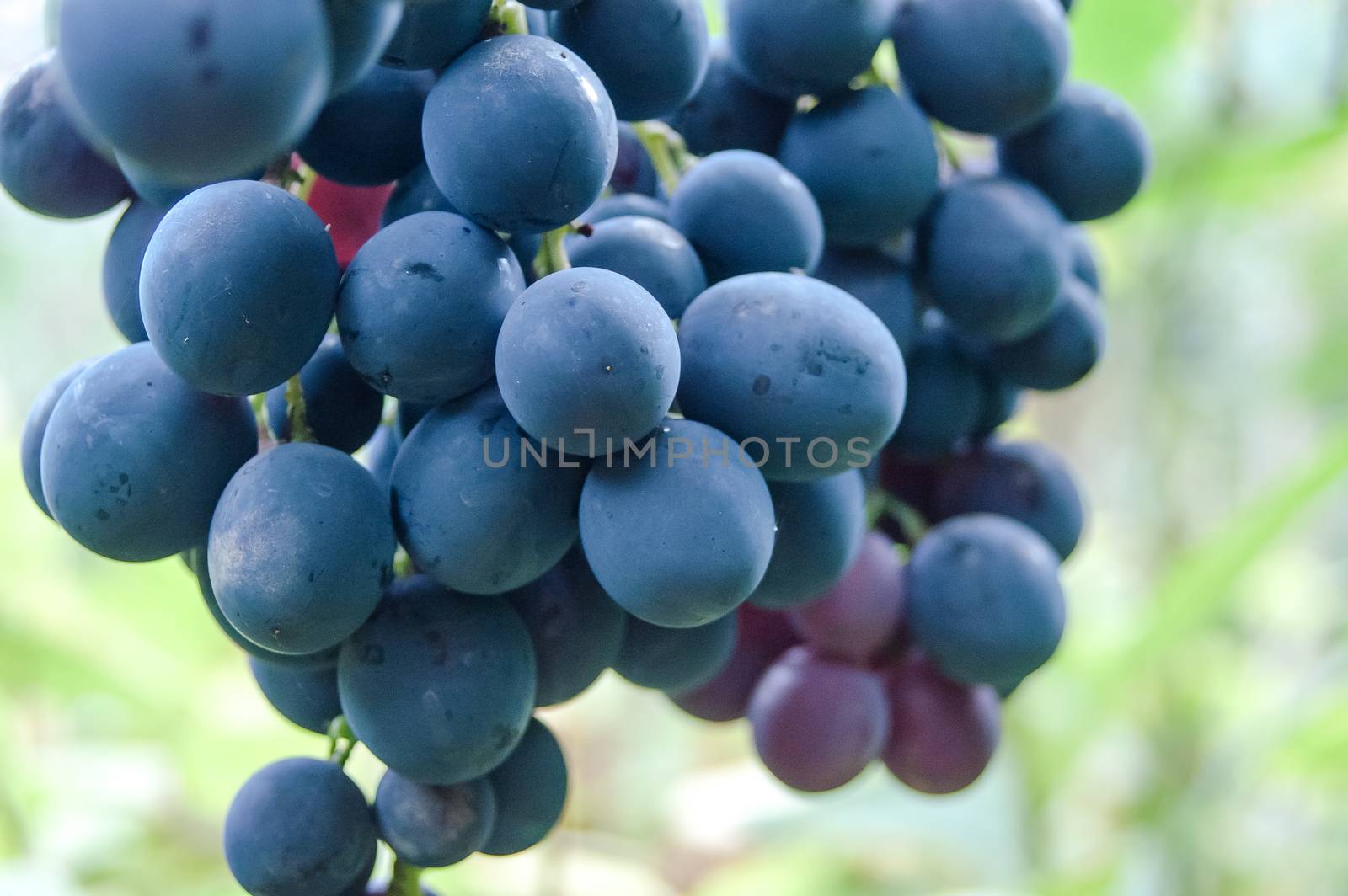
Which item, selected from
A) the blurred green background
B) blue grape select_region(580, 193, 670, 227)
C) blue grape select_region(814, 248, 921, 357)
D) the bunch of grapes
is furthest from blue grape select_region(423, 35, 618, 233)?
the blurred green background

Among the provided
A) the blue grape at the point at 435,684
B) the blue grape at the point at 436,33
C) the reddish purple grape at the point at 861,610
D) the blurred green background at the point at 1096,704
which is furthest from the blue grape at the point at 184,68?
the blurred green background at the point at 1096,704

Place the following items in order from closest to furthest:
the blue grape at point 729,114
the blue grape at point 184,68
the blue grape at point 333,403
A: the blue grape at point 184,68, the blue grape at point 333,403, the blue grape at point 729,114

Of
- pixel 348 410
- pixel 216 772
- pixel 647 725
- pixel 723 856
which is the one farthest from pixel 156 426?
pixel 647 725

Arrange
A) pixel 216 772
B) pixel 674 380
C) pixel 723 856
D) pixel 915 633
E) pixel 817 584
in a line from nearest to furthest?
pixel 674 380 < pixel 817 584 < pixel 915 633 < pixel 216 772 < pixel 723 856

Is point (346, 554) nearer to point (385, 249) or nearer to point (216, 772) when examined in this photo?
point (385, 249)

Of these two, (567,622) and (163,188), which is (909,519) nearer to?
(567,622)

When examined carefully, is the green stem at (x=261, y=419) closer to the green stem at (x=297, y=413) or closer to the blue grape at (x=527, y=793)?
the green stem at (x=297, y=413)

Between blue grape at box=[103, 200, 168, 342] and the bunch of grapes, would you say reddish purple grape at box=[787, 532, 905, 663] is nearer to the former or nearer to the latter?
the bunch of grapes
